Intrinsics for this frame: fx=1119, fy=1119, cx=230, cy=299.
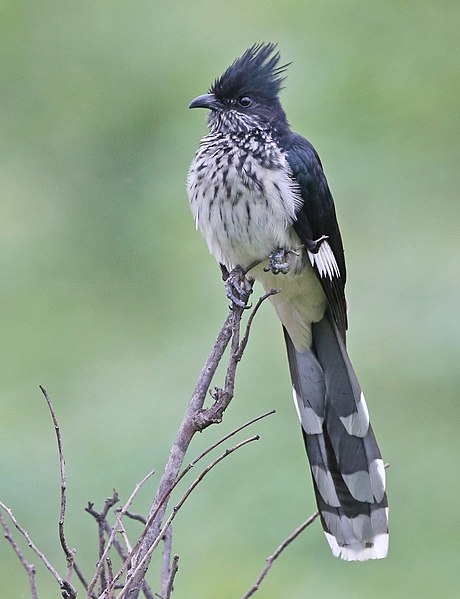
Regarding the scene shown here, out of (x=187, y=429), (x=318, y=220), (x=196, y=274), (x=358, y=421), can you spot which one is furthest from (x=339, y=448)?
(x=196, y=274)

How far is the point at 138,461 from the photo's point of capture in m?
6.58

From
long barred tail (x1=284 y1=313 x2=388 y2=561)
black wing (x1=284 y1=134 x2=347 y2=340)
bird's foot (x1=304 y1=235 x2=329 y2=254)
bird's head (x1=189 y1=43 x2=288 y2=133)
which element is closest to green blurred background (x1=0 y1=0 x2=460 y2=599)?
long barred tail (x1=284 y1=313 x2=388 y2=561)

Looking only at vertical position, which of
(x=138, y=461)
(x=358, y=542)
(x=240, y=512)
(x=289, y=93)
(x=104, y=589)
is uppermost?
(x=289, y=93)

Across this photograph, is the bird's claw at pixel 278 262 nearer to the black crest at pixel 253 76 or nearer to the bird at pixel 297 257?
the bird at pixel 297 257

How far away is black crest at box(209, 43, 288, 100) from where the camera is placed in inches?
171

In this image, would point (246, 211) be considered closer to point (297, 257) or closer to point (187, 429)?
point (297, 257)

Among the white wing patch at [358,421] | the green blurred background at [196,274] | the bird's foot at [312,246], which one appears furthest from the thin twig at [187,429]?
the green blurred background at [196,274]

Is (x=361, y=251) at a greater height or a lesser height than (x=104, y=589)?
greater

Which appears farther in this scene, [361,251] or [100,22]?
[100,22]

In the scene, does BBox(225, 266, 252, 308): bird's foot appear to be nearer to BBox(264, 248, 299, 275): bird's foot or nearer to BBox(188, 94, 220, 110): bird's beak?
BBox(264, 248, 299, 275): bird's foot

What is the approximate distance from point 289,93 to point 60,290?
2.81 meters

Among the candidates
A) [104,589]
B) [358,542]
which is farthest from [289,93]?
[104,589]

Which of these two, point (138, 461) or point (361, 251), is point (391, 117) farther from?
point (138, 461)

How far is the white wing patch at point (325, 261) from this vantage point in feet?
13.6
